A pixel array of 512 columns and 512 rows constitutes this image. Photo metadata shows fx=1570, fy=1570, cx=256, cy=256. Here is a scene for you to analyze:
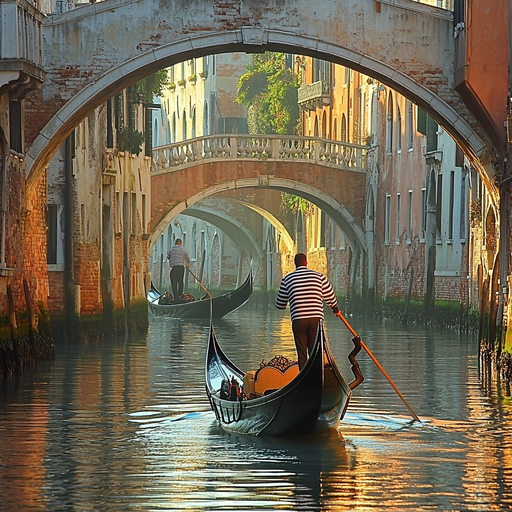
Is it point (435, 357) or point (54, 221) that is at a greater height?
point (54, 221)

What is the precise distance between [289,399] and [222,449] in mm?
427

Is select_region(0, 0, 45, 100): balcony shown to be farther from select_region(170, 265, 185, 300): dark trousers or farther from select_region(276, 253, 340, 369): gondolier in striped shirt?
select_region(170, 265, 185, 300): dark trousers

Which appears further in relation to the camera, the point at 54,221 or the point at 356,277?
the point at 356,277

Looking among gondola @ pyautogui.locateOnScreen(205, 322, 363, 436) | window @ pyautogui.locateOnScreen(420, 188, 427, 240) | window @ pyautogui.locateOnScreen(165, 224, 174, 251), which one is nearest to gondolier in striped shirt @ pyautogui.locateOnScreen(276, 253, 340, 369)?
gondola @ pyautogui.locateOnScreen(205, 322, 363, 436)

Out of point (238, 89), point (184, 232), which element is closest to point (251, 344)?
point (238, 89)

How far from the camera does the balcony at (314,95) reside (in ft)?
92.0

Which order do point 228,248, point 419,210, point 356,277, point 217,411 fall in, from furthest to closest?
point 228,248 → point 356,277 → point 419,210 → point 217,411

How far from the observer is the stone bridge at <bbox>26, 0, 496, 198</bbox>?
12.9m

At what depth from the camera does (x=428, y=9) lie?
43.2 ft

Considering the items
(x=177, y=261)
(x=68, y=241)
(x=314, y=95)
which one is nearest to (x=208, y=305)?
(x=177, y=261)

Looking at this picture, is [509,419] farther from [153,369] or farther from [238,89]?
[238,89]

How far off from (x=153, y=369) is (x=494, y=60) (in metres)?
3.79

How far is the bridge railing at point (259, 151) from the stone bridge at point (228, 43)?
35.6 ft

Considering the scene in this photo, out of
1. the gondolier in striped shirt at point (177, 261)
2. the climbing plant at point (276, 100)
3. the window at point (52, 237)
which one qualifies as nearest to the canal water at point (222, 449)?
the window at point (52, 237)
